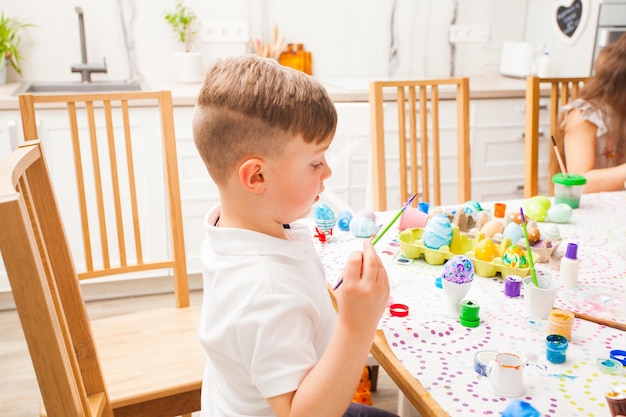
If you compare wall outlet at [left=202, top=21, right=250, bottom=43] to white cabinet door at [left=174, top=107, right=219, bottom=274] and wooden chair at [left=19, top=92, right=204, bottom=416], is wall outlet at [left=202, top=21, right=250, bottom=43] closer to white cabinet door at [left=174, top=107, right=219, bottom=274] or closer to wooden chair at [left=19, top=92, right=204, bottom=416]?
white cabinet door at [left=174, top=107, right=219, bottom=274]

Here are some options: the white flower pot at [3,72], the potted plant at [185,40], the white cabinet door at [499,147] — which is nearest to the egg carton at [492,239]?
the white cabinet door at [499,147]

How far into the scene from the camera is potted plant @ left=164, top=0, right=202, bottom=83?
2932 millimetres

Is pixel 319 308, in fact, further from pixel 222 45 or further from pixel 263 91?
pixel 222 45

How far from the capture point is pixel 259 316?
2.40 feet

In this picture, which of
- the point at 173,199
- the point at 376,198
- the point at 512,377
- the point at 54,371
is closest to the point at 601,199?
the point at 376,198

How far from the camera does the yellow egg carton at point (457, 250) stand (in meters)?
1.17

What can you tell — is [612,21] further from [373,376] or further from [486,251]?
[486,251]

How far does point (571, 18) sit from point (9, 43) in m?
2.78

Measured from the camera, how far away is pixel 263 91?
2.50ft

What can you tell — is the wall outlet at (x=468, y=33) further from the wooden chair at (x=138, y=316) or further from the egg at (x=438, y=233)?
the egg at (x=438, y=233)

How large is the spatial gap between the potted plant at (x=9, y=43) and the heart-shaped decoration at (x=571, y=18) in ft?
8.89

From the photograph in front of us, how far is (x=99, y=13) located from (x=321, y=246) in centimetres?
214

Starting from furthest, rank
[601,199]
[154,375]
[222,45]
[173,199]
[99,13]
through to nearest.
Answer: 1. [222,45]
2. [99,13]
3. [601,199]
4. [173,199]
5. [154,375]

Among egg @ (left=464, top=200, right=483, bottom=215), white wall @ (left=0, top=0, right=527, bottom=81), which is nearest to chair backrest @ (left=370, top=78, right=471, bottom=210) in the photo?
egg @ (left=464, top=200, right=483, bottom=215)
